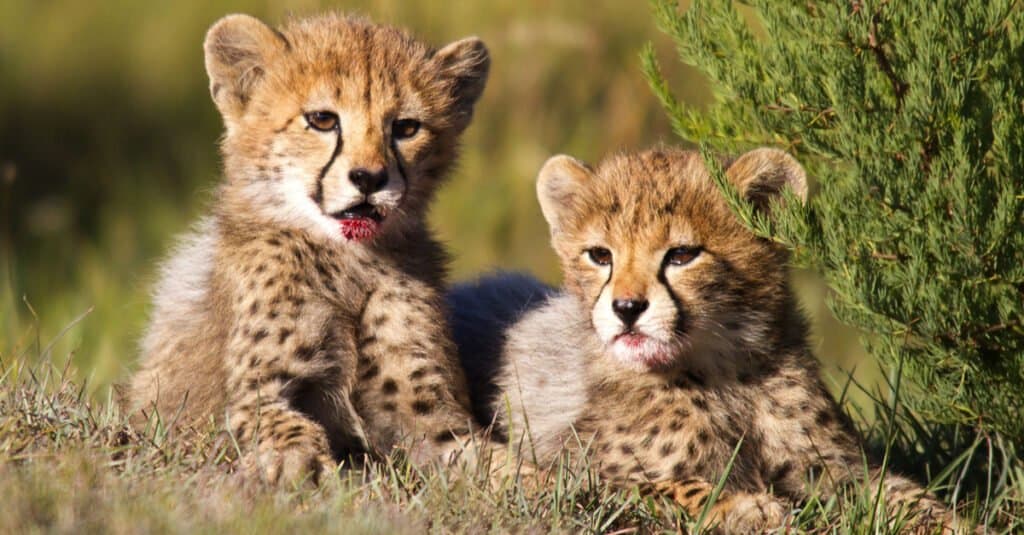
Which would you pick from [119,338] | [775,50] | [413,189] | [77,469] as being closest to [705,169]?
[775,50]

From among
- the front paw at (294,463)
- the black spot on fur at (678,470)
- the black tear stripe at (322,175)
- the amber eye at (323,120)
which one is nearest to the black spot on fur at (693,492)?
the black spot on fur at (678,470)

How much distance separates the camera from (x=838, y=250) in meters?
3.56

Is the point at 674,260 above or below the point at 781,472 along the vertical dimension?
above

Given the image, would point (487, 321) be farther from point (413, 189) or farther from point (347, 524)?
point (347, 524)

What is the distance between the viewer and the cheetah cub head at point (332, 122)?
3768 millimetres

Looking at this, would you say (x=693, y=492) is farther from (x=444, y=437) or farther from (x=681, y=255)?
(x=444, y=437)

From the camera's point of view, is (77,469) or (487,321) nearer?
(77,469)

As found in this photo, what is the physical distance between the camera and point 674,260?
143 inches

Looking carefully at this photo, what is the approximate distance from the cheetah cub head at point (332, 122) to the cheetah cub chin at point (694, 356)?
0.48 m

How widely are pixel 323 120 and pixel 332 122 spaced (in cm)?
3

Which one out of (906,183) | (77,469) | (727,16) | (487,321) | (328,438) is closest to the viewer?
(77,469)

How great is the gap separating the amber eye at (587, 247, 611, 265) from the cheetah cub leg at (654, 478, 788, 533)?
0.63m

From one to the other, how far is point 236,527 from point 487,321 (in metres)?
2.01

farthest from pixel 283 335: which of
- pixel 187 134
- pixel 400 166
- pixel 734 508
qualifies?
pixel 187 134
